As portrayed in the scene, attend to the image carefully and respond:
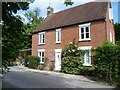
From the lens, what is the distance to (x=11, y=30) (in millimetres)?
6383

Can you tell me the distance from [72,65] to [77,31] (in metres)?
4.39

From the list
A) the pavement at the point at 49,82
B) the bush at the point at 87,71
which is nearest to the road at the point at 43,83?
the pavement at the point at 49,82

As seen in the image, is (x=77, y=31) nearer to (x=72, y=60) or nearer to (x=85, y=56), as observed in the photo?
(x=85, y=56)

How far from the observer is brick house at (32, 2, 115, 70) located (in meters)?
16.8

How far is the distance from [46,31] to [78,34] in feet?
21.1

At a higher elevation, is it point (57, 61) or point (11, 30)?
point (11, 30)

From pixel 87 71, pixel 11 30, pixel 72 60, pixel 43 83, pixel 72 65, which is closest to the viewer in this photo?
pixel 11 30

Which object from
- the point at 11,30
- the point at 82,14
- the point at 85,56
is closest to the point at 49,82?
the point at 11,30

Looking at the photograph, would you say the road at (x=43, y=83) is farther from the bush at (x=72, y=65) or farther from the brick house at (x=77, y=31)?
the brick house at (x=77, y=31)

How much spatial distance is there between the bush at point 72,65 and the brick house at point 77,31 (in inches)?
34.2

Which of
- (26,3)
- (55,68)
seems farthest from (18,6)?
(55,68)

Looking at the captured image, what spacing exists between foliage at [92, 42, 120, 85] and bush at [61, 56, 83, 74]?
15.1ft

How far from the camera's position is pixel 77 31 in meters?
18.6

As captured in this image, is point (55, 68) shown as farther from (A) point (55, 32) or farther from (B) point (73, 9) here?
(B) point (73, 9)
